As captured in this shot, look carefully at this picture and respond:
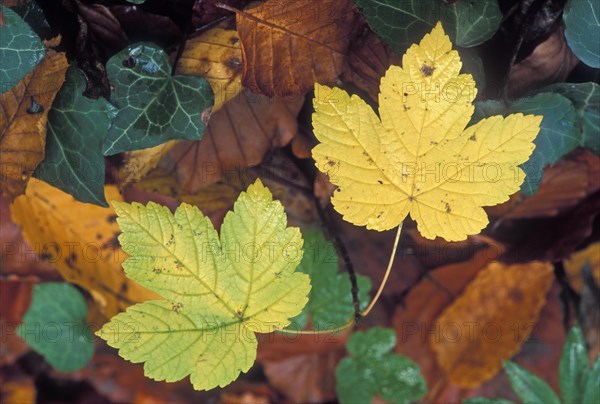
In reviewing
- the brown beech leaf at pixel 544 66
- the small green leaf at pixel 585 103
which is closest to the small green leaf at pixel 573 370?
the small green leaf at pixel 585 103

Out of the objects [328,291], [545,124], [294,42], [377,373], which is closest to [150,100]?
[294,42]

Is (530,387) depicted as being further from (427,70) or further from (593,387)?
(427,70)

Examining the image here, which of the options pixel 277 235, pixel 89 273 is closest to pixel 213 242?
pixel 277 235

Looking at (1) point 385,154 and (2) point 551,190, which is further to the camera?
(2) point 551,190

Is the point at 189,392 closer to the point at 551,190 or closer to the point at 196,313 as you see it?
the point at 196,313

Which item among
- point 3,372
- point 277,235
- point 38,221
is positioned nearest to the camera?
point 277,235

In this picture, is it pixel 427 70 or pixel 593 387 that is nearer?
pixel 427 70

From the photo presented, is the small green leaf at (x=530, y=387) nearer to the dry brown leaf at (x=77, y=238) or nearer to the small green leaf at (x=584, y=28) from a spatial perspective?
the small green leaf at (x=584, y=28)
